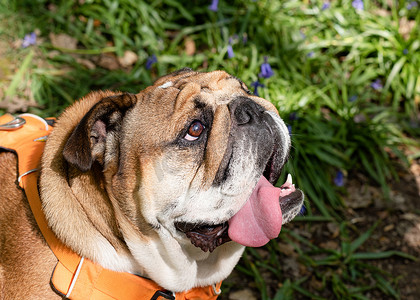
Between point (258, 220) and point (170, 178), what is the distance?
2.07 feet

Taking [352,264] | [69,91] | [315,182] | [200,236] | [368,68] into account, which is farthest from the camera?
[368,68]

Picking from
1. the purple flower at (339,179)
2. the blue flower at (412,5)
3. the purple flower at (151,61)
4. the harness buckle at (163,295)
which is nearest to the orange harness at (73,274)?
the harness buckle at (163,295)

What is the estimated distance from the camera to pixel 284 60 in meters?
5.59

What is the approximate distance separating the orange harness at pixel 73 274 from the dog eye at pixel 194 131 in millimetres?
941

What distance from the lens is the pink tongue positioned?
9.51 feet

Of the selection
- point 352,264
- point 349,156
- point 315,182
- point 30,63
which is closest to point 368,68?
point 349,156

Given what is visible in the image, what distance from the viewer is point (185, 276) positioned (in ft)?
10.2

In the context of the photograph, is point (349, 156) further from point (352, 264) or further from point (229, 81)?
point (229, 81)

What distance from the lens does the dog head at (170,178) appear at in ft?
9.07

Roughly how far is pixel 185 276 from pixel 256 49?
3230 millimetres

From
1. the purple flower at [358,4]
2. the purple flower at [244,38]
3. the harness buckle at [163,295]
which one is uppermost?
the purple flower at [358,4]

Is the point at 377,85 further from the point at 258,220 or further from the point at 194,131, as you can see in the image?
A: the point at 194,131

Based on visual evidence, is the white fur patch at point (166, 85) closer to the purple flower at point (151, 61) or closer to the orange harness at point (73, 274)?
the orange harness at point (73, 274)

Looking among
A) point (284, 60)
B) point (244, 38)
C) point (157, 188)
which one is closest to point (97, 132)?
point (157, 188)
